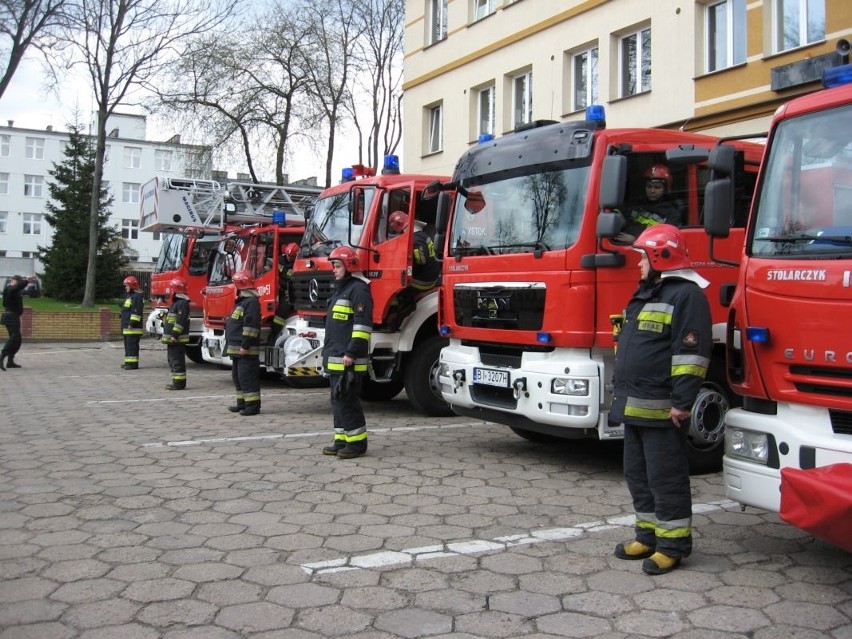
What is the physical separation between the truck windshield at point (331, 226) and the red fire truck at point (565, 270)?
232cm

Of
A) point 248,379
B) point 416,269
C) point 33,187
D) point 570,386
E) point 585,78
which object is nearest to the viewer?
point 570,386

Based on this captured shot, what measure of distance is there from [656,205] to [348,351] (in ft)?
9.29

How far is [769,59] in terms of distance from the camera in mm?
11938

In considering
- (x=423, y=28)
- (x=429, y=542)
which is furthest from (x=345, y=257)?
(x=423, y=28)

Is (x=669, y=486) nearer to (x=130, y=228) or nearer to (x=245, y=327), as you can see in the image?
(x=245, y=327)

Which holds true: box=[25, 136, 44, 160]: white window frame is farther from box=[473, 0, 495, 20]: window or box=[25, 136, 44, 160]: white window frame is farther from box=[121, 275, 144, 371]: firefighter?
box=[473, 0, 495, 20]: window

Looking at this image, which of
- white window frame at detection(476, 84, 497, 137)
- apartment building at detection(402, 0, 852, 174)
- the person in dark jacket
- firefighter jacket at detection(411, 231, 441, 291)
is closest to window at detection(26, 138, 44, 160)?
apartment building at detection(402, 0, 852, 174)

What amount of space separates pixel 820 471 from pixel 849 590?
2.58 ft

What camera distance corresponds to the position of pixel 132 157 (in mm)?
65250

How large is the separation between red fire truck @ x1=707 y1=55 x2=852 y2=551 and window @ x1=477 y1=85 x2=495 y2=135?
1452 cm

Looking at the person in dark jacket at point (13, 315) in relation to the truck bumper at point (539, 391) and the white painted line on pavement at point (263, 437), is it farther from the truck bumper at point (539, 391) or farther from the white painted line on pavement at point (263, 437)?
the truck bumper at point (539, 391)

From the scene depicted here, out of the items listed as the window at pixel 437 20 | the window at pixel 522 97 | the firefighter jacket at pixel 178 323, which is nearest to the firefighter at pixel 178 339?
the firefighter jacket at pixel 178 323

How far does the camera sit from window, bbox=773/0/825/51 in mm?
11508

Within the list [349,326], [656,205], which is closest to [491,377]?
[349,326]
